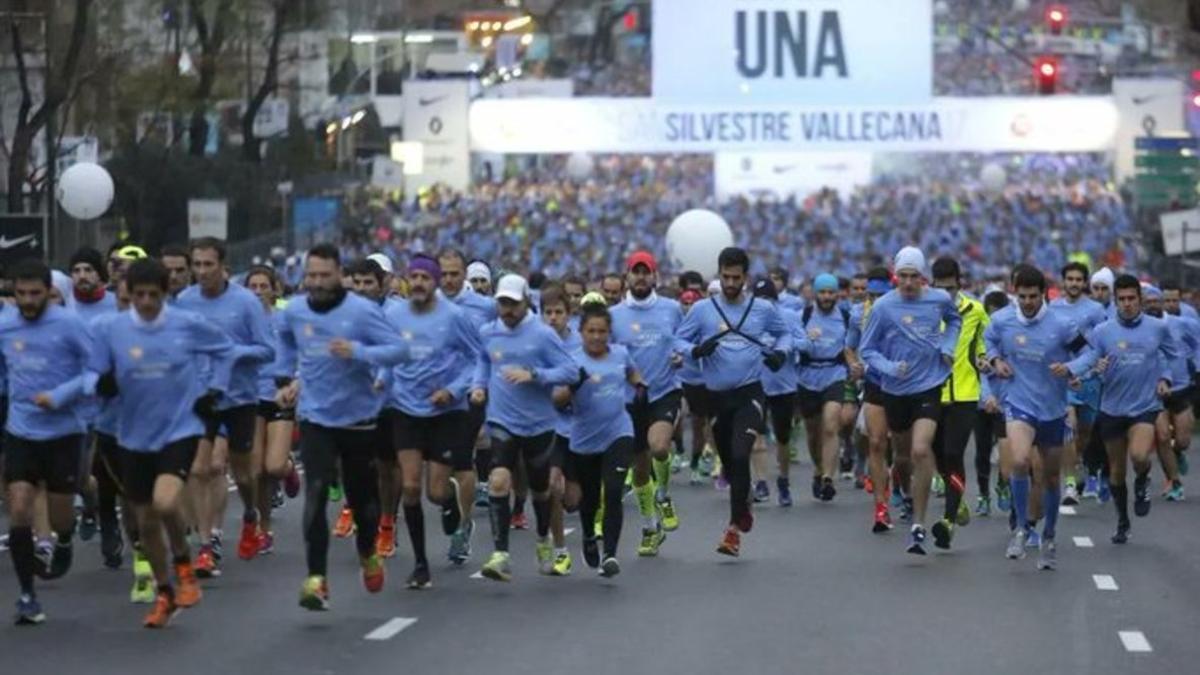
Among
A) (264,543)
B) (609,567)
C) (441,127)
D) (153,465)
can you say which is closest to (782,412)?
(264,543)

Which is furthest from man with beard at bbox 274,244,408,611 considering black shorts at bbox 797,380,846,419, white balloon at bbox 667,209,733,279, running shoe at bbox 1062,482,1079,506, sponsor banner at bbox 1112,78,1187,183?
sponsor banner at bbox 1112,78,1187,183

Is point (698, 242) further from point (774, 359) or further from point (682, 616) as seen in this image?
point (682, 616)

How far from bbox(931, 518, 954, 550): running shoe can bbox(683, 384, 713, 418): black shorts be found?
1563 millimetres

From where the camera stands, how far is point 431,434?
18000 mm

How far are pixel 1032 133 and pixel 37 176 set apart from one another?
2343 cm

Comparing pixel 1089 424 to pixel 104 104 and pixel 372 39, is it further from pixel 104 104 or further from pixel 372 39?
pixel 372 39

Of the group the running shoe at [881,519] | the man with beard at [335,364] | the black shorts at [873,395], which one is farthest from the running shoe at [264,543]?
the running shoe at [881,519]

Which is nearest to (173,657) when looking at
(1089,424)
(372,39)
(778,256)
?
(1089,424)

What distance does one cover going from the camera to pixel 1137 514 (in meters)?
22.7

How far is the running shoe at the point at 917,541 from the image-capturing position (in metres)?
19.6

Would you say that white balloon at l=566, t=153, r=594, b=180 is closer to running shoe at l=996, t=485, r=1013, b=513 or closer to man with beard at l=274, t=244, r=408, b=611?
running shoe at l=996, t=485, r=1013, b=513

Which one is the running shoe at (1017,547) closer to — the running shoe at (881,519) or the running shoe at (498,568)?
the running shoe at (881,519)

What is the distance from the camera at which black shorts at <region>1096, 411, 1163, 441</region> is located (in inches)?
838

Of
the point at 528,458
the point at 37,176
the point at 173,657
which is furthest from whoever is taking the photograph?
the point at 37,176
